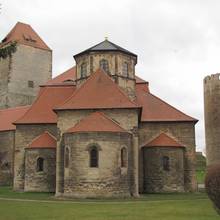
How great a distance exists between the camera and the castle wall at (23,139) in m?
37.0

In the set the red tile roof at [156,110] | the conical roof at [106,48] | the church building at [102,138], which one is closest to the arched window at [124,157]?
the church building at [102,138]

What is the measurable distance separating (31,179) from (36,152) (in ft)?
7.11

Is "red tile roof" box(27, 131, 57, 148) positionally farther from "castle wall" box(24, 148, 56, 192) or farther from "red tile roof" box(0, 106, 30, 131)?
"red tile roof" box(0, 106, 30, 131)

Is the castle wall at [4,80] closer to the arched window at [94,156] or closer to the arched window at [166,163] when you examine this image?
the arched window at [166,163]

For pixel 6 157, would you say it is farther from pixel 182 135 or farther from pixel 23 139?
pixel 182 135

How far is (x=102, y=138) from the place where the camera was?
94.2 ft

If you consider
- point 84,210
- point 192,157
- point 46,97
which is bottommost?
point 84,210

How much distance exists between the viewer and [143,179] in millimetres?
35500

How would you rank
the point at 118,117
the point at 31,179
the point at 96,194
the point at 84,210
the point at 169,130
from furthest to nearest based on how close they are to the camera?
the point at 169,130 → the point at 31,179 → the point at 118,117 → the point at 96,194 → the point at 84,210

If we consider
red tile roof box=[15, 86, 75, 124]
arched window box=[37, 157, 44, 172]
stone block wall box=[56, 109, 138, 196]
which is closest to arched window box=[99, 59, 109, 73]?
red tile roof box=[15, 86, 75, 124]

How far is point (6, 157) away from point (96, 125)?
67.2ft

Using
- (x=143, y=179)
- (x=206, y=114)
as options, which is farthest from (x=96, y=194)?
(x=206, y=114)

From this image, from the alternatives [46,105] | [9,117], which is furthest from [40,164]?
[9,117]

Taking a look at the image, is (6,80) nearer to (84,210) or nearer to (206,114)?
(206,114)
